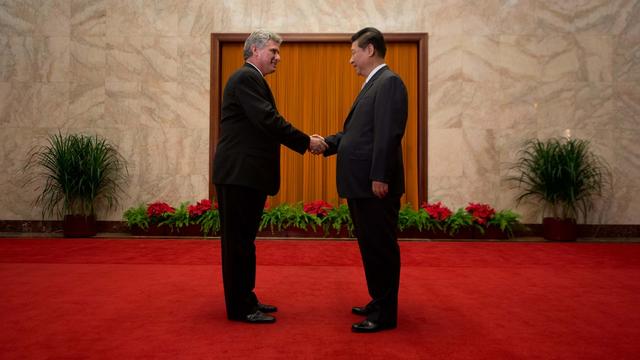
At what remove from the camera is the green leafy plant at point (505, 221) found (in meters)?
6.43

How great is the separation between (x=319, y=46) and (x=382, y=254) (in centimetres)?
513

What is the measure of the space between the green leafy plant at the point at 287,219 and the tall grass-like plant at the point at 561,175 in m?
2.81

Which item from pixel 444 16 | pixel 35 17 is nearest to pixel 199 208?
pixel 35 17

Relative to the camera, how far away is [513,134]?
22.9ft

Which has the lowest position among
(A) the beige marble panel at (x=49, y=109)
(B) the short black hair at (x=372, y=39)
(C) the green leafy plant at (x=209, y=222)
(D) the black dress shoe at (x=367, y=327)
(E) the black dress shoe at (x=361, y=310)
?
(D) the black dress shoe at (x=367, y=327)

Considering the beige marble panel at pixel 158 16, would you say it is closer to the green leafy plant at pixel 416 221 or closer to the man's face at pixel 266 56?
the green leafy plant at pixel 416 221

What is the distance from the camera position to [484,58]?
703 centimetres

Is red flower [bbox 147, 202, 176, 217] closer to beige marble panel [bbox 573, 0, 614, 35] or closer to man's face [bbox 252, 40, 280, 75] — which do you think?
man's face [bbox 252, 40, 280, 75]

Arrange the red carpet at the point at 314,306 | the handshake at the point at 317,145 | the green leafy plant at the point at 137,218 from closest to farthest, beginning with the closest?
the red carpet at the point at 314,306 → the handshake at the point at 317,145 → the green leafy plant at the point at 137,218

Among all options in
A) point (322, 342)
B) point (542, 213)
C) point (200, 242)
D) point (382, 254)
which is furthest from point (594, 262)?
point (200, 242)

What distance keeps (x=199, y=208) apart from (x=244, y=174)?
400 centimetres

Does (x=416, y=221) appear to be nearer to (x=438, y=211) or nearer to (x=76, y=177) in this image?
(x=438, y=211)

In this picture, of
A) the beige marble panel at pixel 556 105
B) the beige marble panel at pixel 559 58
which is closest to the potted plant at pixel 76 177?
the beige marble panel at pixel 556 105

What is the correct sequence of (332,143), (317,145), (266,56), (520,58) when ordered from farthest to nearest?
(520,58) < (332,143) < (317,145) < (266,56)
